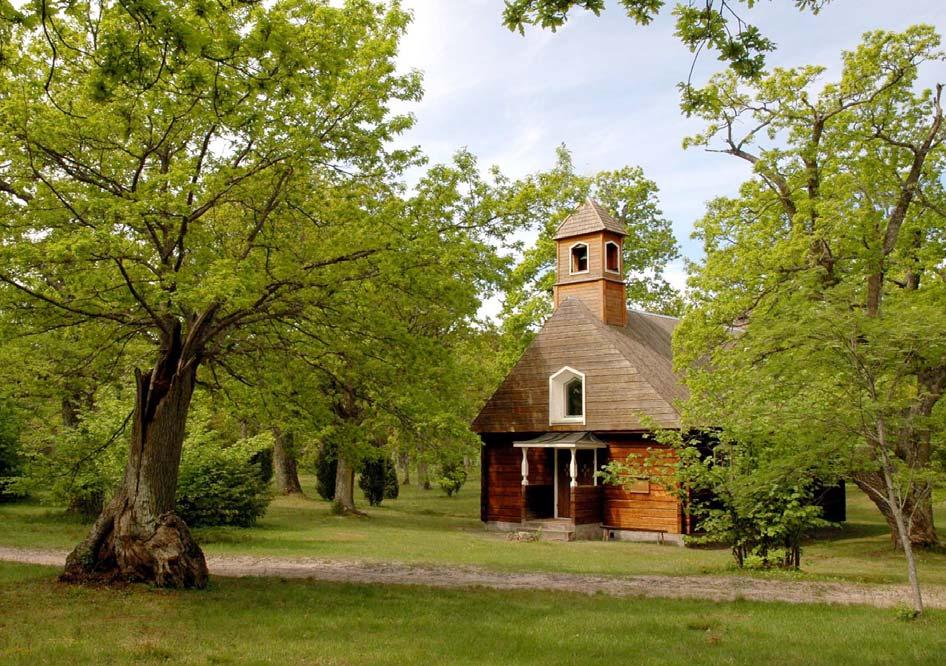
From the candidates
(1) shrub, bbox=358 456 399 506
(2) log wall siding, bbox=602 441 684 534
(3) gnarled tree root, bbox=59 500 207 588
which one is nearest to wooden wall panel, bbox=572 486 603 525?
(2) log wall siding, bbox=602 441 684 534

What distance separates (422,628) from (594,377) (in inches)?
653

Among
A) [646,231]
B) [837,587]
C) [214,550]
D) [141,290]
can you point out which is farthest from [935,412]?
[646,231]

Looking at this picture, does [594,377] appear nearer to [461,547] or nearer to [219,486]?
[461,547]

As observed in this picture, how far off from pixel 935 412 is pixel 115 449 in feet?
61.0

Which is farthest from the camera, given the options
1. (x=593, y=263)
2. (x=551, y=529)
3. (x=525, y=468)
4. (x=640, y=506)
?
(x=593, y=263)

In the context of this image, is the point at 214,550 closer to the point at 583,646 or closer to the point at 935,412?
the point at 583,646

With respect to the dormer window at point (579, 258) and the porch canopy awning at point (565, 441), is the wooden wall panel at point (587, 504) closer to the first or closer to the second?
the porch canopy awning at point (565, 441)

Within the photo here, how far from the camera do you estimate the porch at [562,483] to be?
972 inches

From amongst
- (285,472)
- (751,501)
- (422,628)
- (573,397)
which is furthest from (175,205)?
(285,472)

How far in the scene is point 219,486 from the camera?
22.5m

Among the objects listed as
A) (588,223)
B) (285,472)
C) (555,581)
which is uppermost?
(588,223)

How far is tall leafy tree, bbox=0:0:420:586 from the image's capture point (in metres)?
11.4

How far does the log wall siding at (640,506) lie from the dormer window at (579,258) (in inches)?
274

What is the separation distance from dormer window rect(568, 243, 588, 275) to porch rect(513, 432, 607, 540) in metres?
6.29
